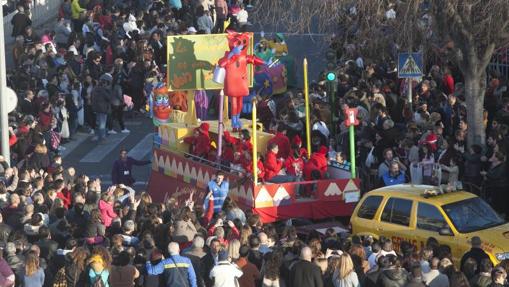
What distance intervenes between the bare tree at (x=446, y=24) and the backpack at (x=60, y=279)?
27.3ft

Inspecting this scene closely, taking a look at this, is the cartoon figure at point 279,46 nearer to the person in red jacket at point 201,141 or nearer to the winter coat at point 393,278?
the person in red jacket at point 201,141

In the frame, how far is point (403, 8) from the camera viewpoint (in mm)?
23719

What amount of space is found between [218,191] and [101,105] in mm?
9767

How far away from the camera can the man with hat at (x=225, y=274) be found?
16656 millimetres

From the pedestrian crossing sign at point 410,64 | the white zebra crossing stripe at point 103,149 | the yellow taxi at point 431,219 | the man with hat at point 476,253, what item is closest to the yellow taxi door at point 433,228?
the yellow taxi at point 431,219

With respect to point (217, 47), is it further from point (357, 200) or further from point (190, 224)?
point (190, 224)

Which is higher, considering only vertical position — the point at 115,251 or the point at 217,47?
the point at 217,47

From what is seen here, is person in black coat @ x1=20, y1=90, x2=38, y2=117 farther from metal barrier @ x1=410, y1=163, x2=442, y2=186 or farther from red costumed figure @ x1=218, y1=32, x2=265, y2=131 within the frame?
metal barrier @ x1=410, y1=163, x2=442, y2=186

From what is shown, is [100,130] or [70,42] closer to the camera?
[100,130]

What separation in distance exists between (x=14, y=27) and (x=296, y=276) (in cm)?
2355

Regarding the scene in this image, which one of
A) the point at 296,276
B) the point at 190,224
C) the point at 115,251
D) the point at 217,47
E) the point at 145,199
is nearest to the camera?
the point at 296,276

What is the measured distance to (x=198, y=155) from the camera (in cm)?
2492

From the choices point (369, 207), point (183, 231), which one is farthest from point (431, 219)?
point (183, 231)

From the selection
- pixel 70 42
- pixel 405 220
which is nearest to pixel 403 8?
pixel 405 220
